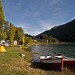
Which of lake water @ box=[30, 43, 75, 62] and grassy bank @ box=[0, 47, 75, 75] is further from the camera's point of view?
lake water @ box=[30, 43, 75, 62]

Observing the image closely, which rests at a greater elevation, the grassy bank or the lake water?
the grassy bank

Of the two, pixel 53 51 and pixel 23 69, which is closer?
pixel 23 69

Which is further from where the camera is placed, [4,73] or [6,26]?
[6,26]

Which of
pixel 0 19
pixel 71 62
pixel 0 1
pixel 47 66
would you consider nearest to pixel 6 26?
pixel 0 19

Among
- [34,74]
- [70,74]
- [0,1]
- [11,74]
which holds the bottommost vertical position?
[70,74]

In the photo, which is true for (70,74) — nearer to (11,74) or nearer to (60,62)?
(60,62)

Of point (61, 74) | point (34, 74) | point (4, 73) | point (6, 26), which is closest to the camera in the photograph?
point (4, 73)

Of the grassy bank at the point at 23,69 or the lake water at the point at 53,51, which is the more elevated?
the grassy bank at the point at 23,69

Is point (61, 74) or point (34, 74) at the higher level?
point (34, 74)

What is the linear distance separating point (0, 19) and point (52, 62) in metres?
20.8

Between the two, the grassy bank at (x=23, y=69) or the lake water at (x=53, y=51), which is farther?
the lake water at (x=53, y=51)

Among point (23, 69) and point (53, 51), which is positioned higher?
point (23, 69)

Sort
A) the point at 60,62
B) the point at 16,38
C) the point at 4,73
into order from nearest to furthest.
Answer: the point at 4,73 < the point at 60,62 < the point at 16,38

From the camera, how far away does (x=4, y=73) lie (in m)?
7.40
